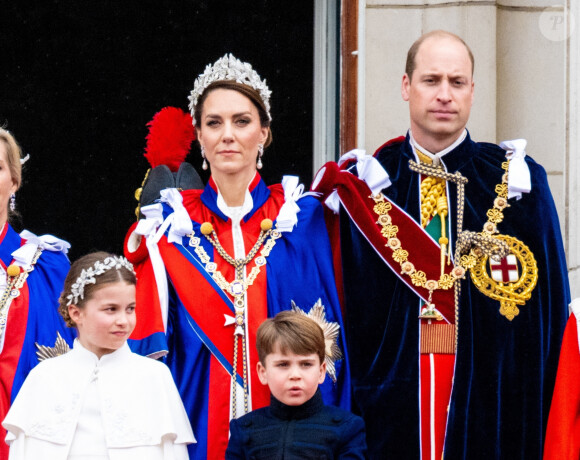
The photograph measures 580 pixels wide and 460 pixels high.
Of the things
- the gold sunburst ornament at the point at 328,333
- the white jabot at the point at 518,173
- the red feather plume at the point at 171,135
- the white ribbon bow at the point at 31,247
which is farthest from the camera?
the red feather plume at the point at 171,135

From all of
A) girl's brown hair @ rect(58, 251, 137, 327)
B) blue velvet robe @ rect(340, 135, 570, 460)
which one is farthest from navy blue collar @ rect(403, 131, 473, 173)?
girl's brown hair @ rect(58, 251, 137, 327)

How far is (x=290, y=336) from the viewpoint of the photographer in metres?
4.20

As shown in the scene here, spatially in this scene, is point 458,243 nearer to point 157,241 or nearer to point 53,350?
point 157,241

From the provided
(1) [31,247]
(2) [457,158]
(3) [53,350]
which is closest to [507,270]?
(2) [457,158]

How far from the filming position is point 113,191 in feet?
25.9

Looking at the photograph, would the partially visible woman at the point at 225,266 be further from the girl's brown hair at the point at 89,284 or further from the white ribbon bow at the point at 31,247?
the white ribbon bow at the point at 31,247

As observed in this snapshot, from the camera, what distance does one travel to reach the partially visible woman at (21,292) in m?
4.67

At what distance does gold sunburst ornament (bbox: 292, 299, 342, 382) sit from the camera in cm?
448

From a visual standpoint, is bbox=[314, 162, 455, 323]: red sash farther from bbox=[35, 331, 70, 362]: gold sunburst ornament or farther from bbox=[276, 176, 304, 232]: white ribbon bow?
bbox=[35, 331, 70, 362]: gold sunburst ornament

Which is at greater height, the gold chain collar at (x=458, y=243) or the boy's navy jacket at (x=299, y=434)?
the gold chain collar at (x=458, y=243)

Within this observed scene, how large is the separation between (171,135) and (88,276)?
39.2 inches

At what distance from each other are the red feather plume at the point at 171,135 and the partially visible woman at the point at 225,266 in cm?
36

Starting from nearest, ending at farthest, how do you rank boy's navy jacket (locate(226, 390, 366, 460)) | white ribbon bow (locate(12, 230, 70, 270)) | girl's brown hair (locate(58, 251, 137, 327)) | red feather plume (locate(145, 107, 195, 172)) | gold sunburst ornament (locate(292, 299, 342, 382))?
boy's navy jacket (locate(226, 390, 366, 460)) < girl's brown hair (locate(58, 251, 137, 327)) < gold sunburst ornament (locate(292, 299, 342, 382)) < white ribbon bow (locate(12, 230, 70, 270)) < red feather plume (locate(145, 107, 195, 172))

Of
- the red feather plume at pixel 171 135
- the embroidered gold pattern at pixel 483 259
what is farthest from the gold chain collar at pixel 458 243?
the red feather plume at pixel 171 135
